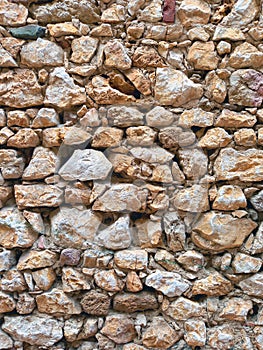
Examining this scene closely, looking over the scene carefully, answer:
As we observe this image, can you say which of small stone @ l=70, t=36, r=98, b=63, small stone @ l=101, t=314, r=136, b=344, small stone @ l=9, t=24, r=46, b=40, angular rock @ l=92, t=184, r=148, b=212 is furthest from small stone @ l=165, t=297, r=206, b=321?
small stone @ l=9, t=24, r=46, b=40

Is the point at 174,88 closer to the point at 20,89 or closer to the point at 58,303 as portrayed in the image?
the point at 20,89

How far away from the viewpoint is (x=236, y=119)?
1.54 m

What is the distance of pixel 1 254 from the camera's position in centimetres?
158

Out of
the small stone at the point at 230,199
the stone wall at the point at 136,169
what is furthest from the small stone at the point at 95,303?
the small stone at the point at 230,199

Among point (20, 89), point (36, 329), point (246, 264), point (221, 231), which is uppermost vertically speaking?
point (20, 89)

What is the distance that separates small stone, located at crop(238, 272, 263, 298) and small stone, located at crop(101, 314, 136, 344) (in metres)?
0.51

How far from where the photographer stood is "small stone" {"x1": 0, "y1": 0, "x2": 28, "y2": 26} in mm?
1563

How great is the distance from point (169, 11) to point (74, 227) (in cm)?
100

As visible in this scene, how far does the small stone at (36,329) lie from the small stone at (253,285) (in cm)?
81

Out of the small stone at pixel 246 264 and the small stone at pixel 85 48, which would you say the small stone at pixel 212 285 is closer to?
the small stone at pixel 246 264

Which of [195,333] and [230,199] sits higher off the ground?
[230,199]

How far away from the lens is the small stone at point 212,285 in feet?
5.08

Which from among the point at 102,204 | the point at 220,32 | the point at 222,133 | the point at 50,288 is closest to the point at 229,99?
the point at 222,133

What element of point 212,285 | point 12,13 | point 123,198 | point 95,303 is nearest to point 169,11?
point 12,13
